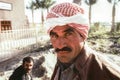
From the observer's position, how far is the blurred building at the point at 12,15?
1709 cm

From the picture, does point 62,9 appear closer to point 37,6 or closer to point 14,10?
point 14,10

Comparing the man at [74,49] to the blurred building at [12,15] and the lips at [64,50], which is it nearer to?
the lips at [64,50]

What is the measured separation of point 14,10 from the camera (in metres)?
18.3

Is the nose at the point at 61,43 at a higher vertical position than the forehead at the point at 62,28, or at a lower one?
lower

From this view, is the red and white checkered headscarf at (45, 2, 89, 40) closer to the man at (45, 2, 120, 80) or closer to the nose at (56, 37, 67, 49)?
the man at (45, 2, 120, 80)

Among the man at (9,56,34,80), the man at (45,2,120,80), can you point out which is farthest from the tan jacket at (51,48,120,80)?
the man at (9,56,34,80)

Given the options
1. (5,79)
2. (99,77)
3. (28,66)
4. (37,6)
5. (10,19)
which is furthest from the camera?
(37,6)

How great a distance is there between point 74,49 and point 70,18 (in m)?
0.22

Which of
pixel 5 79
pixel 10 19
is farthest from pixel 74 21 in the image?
pixel 10 19

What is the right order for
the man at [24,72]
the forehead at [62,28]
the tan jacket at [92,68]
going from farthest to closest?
1. the man at [24,72]
2. the forehead at [62,28]
3. the tan jacket at [92,68]

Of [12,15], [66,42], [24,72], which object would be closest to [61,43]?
[66,42]

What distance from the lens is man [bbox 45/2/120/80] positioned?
A: 61.0 inches

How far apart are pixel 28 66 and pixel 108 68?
4.10 meters

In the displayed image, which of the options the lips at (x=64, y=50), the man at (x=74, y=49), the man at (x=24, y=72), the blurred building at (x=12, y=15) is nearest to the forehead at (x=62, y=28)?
the man at (x=74, y=49)
